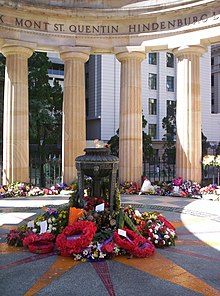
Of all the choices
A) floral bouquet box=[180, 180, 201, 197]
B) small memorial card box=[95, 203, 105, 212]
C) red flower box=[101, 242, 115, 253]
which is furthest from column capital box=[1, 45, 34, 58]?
red flower box=[101, 242, 115, 253]

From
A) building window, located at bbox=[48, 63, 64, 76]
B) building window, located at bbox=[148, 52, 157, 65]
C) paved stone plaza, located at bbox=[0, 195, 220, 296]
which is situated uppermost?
building window, located at bbox=[148, 52, 157, 65]

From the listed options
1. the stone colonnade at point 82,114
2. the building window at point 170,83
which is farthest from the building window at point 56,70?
the stone colonnade at point 82,114

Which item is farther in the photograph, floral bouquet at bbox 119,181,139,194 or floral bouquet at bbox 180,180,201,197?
floral bouquet at bbox 119,181,139,194

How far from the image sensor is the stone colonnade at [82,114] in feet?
64.5

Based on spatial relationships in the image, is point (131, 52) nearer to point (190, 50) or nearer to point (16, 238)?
point (190, 50)

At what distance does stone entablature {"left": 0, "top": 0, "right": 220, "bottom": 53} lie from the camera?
61.9ft

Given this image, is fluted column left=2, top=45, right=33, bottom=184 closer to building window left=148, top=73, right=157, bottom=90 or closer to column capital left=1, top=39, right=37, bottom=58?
column capital left=1, top=39, right=37, bottom=58

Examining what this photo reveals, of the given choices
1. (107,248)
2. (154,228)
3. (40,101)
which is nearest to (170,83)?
(40,101)

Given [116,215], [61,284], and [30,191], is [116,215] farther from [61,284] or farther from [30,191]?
[30,191]

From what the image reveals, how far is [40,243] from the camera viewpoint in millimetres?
9320

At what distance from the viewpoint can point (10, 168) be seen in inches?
776

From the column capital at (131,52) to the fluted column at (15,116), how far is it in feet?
17.0

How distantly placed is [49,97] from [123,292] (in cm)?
2506

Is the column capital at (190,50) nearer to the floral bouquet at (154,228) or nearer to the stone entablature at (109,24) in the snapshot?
the stone entablature at (109,24)
